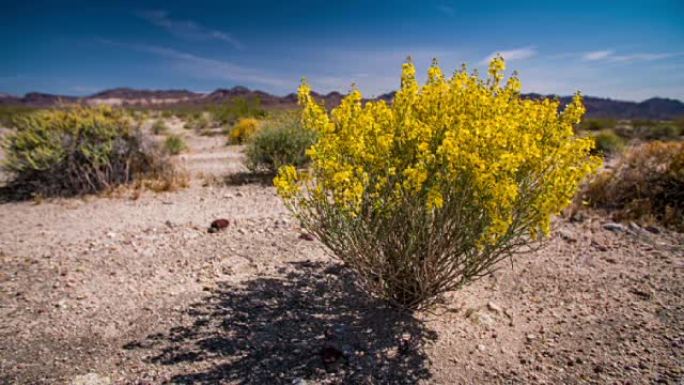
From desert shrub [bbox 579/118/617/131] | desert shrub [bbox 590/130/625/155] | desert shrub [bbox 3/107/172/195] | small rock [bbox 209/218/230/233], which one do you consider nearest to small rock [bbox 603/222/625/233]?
small rock [bbox 209/218/230/233]

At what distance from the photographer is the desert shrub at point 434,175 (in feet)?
8.02

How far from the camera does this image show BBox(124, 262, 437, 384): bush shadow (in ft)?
9.20

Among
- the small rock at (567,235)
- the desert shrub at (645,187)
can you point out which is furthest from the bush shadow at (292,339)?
the desert shrub at (645,187)

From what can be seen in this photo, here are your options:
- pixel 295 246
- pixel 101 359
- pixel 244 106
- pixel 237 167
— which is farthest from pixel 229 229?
pixel 244 106

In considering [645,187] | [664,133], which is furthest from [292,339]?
[664,133]

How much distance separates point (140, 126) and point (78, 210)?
2811mm

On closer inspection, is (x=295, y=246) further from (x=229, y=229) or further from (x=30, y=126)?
(x=30, y=126)

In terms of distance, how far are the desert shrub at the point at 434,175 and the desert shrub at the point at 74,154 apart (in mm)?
6029

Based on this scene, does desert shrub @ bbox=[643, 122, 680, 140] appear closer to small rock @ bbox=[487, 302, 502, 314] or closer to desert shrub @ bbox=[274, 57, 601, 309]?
small rock @ bbox=[487, 302, 502, 314]

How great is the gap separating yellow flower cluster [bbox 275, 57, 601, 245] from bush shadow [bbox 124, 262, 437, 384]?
3.35ft

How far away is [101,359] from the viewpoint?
2.95 meters

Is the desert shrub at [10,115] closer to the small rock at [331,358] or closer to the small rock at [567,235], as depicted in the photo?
the small rock at [331,358]

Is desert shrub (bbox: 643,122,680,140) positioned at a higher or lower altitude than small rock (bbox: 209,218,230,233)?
higher

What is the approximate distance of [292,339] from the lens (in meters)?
3.17
